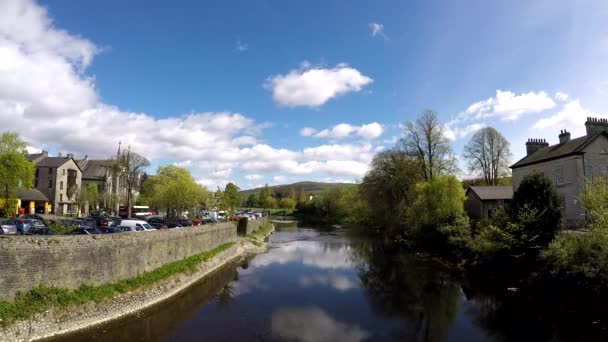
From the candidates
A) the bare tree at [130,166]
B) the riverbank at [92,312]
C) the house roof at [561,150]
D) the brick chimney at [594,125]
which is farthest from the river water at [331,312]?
the bare tree at [130,166]

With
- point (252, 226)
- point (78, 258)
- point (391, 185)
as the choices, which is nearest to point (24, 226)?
point (78, 258)

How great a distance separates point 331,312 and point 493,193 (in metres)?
31.0

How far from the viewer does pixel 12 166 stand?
33344mm

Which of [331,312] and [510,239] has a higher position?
[510,239]

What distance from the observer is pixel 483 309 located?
65.3 ft

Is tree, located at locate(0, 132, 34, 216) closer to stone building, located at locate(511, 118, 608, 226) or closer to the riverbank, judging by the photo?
the riverbank

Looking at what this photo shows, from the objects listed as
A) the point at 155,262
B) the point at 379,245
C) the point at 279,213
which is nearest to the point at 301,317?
the point at 155,262

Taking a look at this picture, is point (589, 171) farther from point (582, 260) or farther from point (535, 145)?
point (582, 260)

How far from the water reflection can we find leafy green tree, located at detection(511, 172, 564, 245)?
13811 mm

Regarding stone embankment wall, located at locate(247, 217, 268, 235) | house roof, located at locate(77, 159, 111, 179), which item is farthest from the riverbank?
house roof, located at locate(77, 159, 111, 179)

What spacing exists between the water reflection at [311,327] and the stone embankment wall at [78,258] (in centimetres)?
834

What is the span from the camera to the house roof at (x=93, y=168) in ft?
242

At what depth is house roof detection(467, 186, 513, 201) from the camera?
41.6m

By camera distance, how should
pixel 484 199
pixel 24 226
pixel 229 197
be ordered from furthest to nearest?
pixel 229 197, pixel 484 199, pixel 24 226
